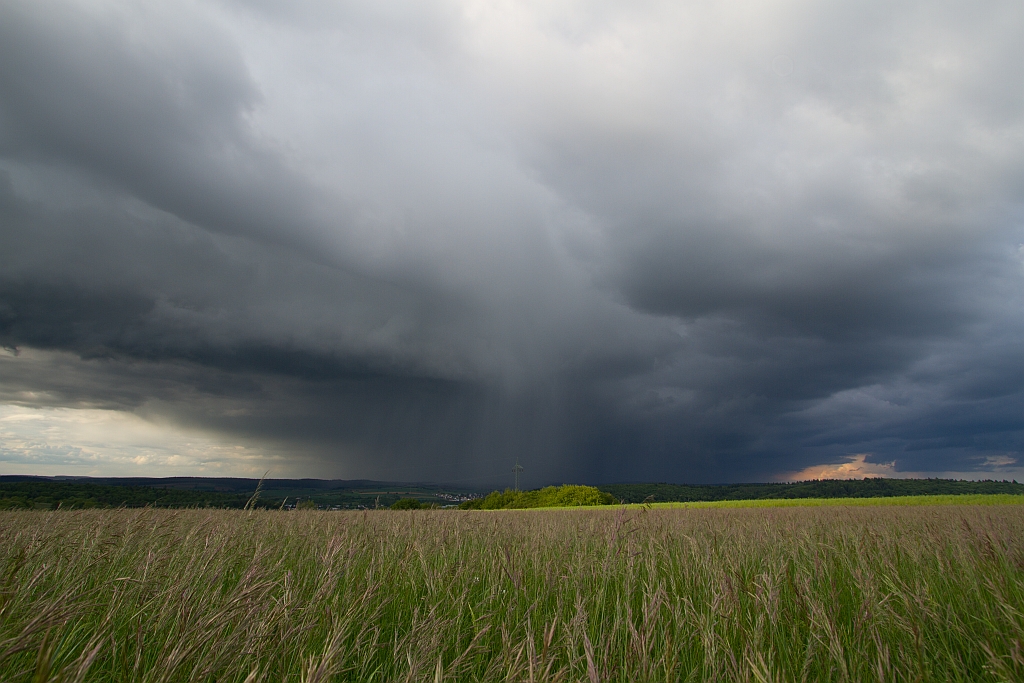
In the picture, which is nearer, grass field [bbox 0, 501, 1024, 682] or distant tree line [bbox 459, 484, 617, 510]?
grass field [bbox 0, 501, 1024, 682]

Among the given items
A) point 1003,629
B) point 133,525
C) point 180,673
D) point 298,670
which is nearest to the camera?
point 180,673

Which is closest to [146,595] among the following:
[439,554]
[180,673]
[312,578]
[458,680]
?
[180,673]

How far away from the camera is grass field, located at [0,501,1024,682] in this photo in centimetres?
223

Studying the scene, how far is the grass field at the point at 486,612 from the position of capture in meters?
2.23

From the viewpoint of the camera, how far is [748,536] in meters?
8.00

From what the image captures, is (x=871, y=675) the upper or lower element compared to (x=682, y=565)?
lower

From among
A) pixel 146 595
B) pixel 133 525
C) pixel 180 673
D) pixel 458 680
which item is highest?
pixel 133 525

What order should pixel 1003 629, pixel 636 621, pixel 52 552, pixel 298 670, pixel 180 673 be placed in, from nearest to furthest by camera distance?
pixel 180 673 < pixel 298 670 < pixel 1003 629 < pixel 636 621 < pixel 52 552

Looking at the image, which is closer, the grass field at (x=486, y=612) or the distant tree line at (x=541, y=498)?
the grass field at (x=486, y=612)

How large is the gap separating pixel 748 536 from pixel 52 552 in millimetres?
8779

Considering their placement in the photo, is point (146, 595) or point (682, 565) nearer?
point (146, 595)

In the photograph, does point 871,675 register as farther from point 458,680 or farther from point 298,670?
point 298,670

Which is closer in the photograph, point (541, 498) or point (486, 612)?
point (486, 612)

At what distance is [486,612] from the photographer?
398 centimetres
